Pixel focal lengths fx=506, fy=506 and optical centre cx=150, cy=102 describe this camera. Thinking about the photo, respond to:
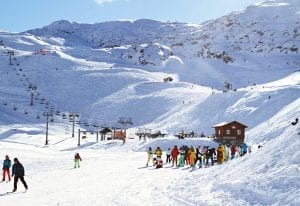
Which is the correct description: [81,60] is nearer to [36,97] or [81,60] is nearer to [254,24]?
[36,97]

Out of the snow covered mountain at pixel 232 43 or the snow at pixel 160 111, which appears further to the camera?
the snow covered mountain at pixel 232 43

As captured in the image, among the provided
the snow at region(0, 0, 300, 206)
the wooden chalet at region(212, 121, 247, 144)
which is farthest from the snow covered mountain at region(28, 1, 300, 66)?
the wooden chalet at region(212, 121, 247, 144)

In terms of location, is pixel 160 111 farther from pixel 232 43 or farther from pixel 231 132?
pixel 232 43

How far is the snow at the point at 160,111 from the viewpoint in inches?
706

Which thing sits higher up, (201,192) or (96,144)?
(201,192)

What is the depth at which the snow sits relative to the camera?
58.9 ft

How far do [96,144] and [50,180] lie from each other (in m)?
35.8

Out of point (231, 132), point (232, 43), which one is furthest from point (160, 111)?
point (232, 43)

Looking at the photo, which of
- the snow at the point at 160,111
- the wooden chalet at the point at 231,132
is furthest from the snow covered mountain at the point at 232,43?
the wooden chalet at the point at 231,132

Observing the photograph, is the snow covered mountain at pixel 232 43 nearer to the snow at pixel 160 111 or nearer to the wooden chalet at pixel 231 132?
the snow at pixel 160 111

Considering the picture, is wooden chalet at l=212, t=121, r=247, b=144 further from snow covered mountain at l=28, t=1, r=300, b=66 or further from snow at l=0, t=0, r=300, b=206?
snow covered mountain at l=28, t=1, r=300, b=66

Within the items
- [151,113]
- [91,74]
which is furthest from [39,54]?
[151,113]

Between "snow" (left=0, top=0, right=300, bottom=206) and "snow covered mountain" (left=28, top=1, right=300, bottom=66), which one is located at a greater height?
"snow covered mountain" (left=28, top=1, right=300, bottom=66)

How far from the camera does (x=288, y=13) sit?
19625 centimetres
